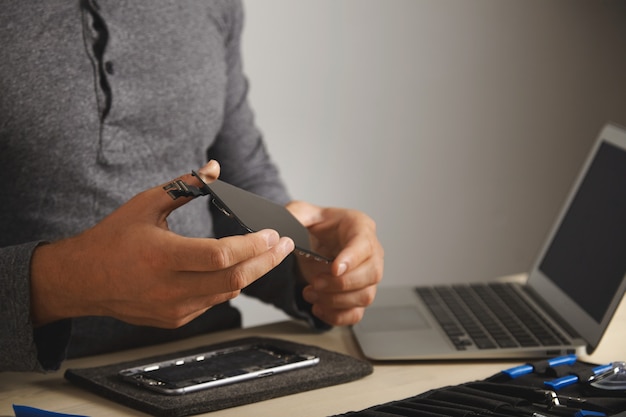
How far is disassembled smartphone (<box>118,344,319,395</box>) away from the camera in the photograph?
90 centimetres

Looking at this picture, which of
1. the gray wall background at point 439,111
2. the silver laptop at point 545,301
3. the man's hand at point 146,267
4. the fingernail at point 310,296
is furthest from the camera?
the gray wall background at point 439,111

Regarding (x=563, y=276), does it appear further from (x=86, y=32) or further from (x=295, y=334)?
Answer: (x=86, y=32)

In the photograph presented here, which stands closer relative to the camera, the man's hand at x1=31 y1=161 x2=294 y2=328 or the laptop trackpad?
the man's hand at x1=31 y1=161 x2=294 y2=328

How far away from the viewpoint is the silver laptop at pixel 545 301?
1039 mm

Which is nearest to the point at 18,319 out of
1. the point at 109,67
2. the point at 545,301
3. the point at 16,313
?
the point at 16,313

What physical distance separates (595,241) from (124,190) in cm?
60

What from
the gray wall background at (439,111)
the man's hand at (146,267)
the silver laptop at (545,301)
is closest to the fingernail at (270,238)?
the man's hand at (146,267)

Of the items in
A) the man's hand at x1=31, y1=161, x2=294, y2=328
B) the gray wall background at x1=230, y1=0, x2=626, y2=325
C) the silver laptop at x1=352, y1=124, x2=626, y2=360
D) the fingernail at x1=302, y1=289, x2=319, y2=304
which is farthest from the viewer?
the gray wall background at x1=230, y1=0, x2=626, y2=325

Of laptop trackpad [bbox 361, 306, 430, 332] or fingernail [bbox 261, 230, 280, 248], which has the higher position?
fingernail [bbox 261, 230, 280, 248]

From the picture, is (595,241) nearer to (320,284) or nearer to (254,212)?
(320,284)

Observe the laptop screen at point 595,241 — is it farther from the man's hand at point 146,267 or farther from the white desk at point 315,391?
the man's hand at point 146,267

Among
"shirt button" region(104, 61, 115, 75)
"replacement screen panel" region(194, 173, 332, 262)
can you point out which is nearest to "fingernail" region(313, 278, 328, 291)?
"replacement screen panel" region(194, 173, 332, 262)

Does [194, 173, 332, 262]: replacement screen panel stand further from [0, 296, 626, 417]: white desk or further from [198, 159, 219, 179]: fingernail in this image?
[0, 296, 626, 417]: white desk

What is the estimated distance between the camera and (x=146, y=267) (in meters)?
0.83
